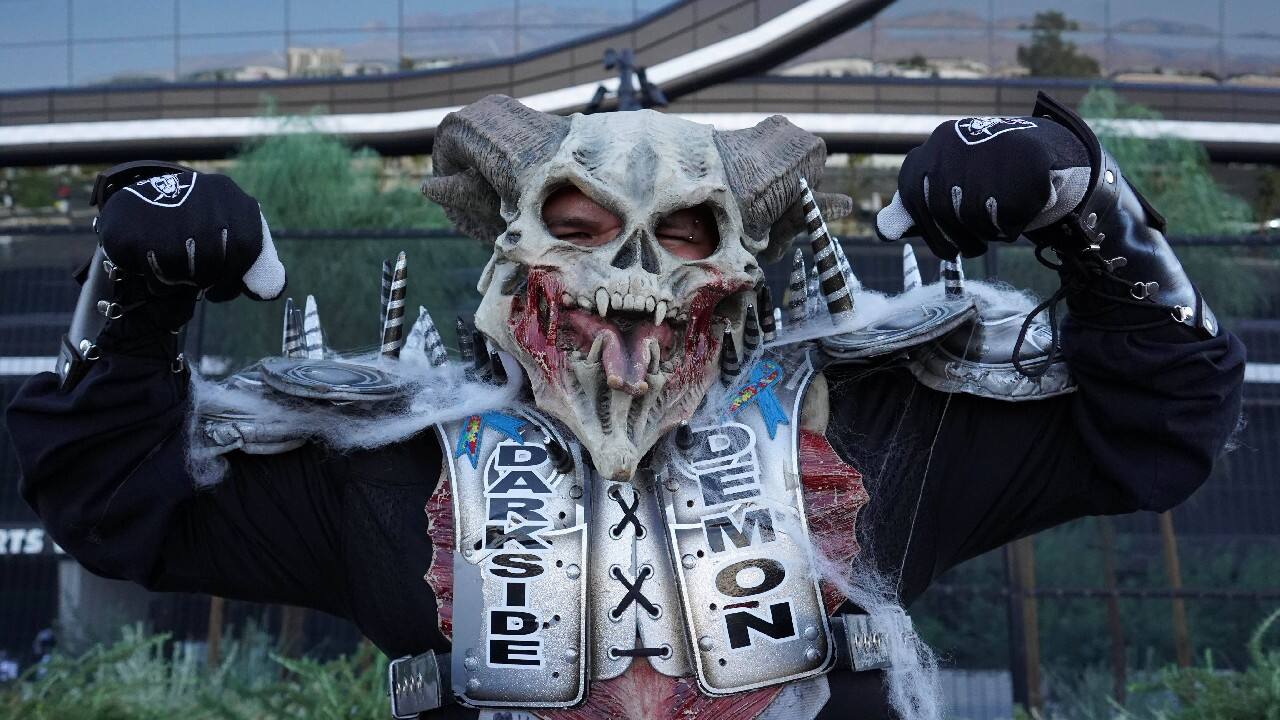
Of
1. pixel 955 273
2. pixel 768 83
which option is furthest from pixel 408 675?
pixel 768 83

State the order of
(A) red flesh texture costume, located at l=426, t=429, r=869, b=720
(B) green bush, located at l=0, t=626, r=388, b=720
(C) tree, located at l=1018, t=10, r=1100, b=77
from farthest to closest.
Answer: (C) tree, located at l=1018, t=10, r=1100, b=77 → (B) green bush, located at l=0, t=626, r=388, b=720 → (A) red flesh texture costume, located at l=426, t=429, r=869, b=720

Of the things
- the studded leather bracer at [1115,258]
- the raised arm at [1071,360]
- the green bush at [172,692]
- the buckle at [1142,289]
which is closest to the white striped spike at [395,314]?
the raised arm at [1071,360]

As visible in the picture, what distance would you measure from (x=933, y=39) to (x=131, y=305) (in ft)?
35.1

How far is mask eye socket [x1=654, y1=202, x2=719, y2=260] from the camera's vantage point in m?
2.72

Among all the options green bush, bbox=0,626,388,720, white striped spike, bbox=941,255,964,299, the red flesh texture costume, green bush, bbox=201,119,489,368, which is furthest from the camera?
green bush, bbox=201,119,489,368

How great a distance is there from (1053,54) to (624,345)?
10.7 meters

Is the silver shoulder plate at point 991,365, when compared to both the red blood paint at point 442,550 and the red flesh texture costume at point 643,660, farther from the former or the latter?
the red blood paint at point 442,550

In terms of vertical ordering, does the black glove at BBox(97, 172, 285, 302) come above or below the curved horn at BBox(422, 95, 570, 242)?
below

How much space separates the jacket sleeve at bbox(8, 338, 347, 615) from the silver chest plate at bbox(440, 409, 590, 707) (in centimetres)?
33

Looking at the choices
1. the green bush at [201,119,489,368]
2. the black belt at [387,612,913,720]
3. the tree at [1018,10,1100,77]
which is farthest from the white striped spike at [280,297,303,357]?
the tree at [1018,10,1100,77]

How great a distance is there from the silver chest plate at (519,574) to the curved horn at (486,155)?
A: 0.50 meters

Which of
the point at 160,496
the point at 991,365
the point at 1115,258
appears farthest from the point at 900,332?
the point at 160,496

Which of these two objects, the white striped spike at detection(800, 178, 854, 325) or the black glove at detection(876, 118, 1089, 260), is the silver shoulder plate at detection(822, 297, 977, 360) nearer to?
the white striped spike at detection(800, 178, 854, 325)

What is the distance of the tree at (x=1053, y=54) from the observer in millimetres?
12398
